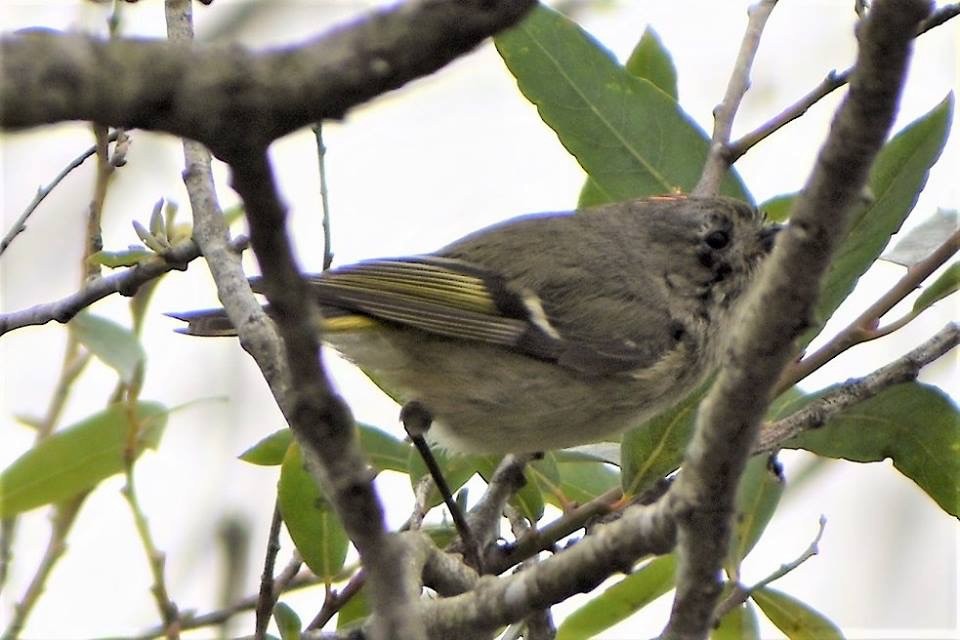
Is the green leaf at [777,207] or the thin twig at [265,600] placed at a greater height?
the green leaf at [777,207]

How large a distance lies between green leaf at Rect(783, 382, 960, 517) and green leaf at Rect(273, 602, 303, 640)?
807 mm

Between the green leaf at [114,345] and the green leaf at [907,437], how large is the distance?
1.09 meters

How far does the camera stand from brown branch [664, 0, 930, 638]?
0.86m

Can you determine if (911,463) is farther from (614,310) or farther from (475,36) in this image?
(475,36)

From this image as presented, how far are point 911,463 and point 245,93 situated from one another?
5.22ft

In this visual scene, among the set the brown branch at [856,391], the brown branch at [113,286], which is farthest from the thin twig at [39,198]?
the brown branch at [856,391]

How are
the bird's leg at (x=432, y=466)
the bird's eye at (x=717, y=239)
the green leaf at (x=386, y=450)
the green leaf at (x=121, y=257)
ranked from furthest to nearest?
the bird's eye at (x=717, y=239), the green leaf at (x=386, y=450), the bird's leg at (x=432, y=466), the green leaf at (x=121, y=257)

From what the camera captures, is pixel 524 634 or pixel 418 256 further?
pixel 418 256

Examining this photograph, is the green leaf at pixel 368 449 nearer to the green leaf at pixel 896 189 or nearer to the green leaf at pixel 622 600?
the green leaf at pixel 622 600

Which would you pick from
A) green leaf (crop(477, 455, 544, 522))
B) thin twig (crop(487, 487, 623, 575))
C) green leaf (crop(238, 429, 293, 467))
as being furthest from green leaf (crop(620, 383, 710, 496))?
green leaf (crop(238, 429, 293, 467))

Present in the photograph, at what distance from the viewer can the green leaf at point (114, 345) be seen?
2045 millimetres

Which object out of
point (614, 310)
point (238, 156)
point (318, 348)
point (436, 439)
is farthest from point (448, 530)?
point (238, 156)

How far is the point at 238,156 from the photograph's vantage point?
26.6 inches

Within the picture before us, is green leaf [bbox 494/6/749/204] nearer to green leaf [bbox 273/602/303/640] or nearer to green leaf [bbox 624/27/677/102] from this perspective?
green leaf [bbox 624/27/677/102]
